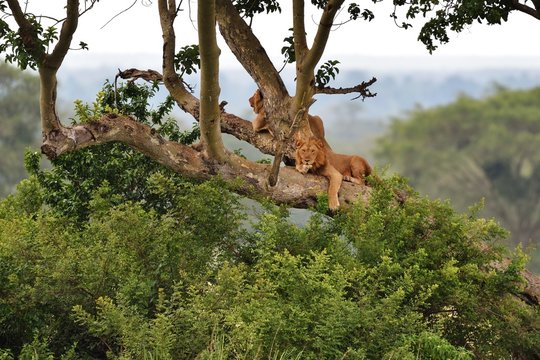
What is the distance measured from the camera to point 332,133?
3438 inches

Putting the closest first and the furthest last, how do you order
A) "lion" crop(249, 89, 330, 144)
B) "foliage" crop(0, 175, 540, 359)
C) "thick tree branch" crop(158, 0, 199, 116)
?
1. "foliage" crop(0, 175, 540, 359)
2. "lion" crop(249, 89, 330, 144)
3. "thick tree branch" crop(158, 0, 199, 116)

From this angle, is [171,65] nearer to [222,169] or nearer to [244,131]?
[244,131]

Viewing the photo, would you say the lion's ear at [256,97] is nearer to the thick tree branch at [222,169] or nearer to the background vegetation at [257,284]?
the thick tree branch at [222,169]

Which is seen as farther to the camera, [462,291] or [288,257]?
[462,291]

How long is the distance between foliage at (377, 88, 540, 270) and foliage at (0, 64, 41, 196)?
14.6m

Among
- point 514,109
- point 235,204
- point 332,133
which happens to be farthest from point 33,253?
point 332,133

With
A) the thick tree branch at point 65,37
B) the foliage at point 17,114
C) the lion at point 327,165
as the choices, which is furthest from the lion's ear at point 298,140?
the foliage at point 17,114

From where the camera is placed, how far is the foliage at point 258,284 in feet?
23.6

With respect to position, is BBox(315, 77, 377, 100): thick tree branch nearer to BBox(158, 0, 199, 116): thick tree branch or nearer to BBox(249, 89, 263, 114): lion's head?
BBox(249, 89, 263, 114): lion's head

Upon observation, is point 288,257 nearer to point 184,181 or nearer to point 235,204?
point 235,204

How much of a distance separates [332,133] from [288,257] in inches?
3127

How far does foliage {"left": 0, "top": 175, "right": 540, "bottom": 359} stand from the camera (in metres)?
7.21

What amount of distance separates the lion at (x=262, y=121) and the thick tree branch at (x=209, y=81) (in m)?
0.90

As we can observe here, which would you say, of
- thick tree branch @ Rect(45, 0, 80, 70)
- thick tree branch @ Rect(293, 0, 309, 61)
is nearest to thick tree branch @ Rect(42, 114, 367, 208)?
thick tree branch @ Rect(45, 0, 80, 70)
